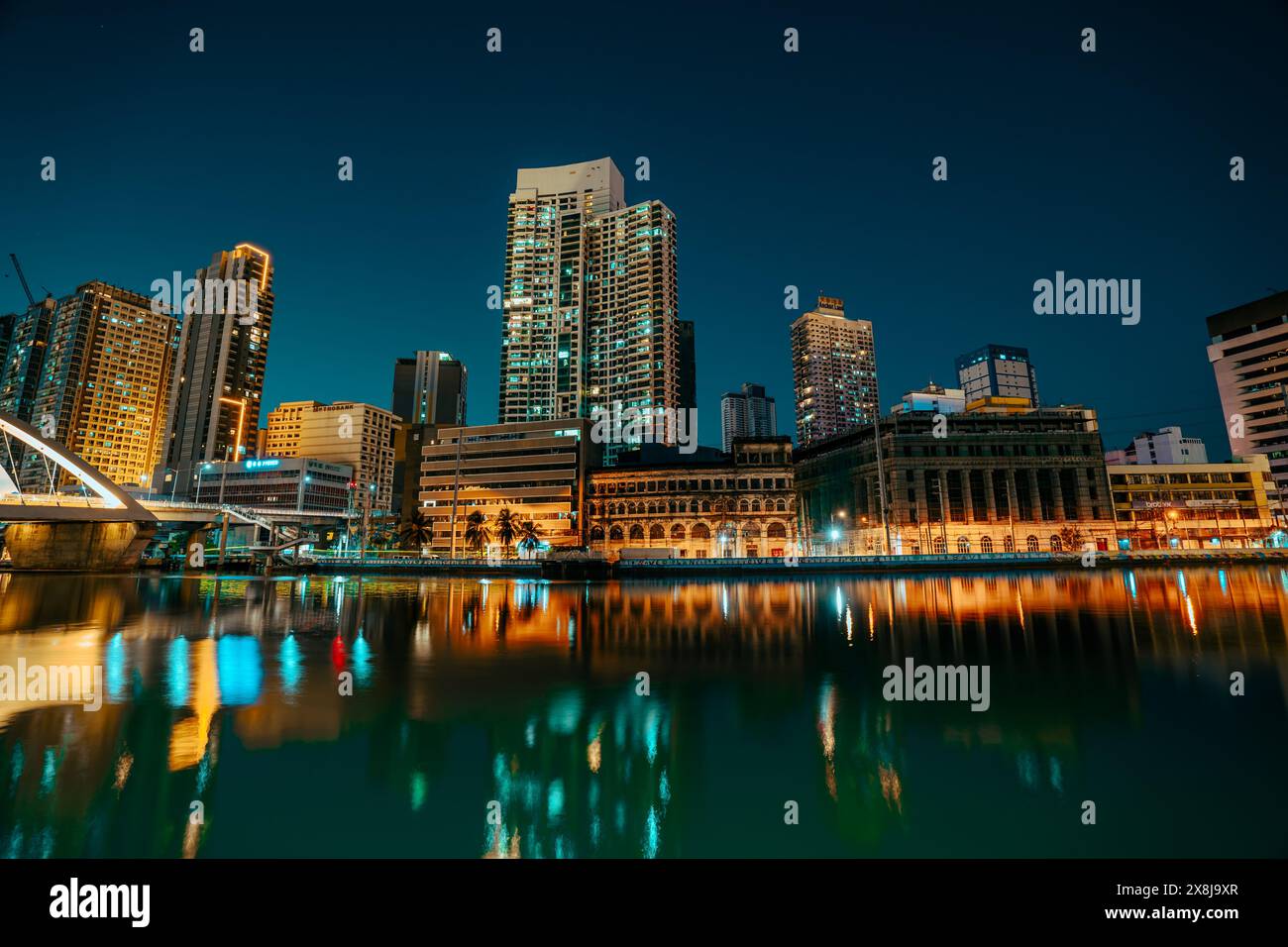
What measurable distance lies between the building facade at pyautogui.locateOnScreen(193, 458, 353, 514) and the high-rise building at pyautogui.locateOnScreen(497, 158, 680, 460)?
5599 centimetres

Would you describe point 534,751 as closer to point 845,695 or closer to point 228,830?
point 228,830

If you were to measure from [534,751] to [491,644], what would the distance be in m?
10.2

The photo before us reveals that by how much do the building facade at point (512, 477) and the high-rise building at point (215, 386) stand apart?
10378 cm

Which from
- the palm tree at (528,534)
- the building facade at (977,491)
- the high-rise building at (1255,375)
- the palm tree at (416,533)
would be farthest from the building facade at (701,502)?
the high-rise building at (1255,375)

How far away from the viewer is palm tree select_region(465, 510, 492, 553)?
10438 centimetres

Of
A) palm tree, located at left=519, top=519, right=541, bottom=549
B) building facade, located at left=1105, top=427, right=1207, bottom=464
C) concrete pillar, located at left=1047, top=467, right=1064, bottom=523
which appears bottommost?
palm tree, located at left=519, top=519, right=541, bottom=549

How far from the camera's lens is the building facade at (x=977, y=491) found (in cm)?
9575

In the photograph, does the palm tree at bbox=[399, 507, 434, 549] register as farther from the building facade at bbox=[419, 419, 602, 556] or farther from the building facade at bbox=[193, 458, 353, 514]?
the building facade at bbox=[193, 458, 353, 514]

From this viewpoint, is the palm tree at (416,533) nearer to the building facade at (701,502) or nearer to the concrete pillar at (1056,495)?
the building facade at (701,502)

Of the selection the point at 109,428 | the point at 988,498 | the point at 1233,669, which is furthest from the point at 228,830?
the point at 109,428

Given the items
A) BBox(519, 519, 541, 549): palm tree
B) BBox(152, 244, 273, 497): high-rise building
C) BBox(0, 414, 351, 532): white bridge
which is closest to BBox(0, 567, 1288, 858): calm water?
BBox(0, 414, 351, 532): white bridge

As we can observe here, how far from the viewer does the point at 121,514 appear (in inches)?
2948

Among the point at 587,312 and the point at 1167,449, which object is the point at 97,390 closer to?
the point at 587,312

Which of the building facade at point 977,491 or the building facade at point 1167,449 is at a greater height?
the building facade at point 1167,449
